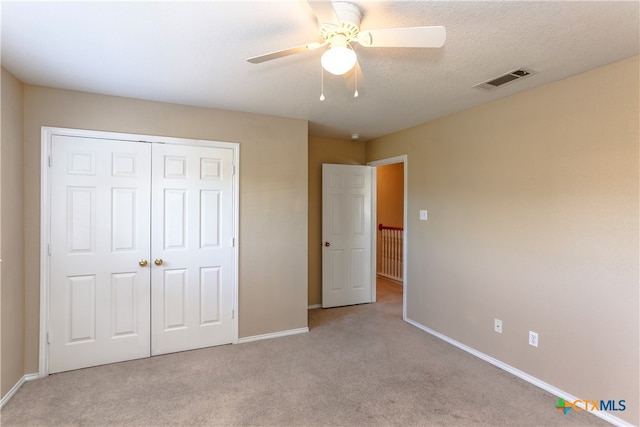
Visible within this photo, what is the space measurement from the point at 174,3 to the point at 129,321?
2.63 metres

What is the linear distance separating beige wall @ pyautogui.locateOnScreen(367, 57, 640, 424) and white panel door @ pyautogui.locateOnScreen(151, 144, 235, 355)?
2.30 meters

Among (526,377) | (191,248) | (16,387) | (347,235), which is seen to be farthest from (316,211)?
(16,387)

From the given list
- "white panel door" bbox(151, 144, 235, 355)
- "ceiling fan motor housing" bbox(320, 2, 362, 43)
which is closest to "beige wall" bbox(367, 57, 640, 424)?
"ceiling fan motor housing" bbox(320, 2, 362, 43)

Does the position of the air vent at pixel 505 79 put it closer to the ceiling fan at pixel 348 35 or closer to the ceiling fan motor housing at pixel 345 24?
the ceiling fan at pixel 348 35

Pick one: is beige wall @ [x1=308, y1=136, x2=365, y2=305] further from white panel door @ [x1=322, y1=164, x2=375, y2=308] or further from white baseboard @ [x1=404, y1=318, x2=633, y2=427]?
white baseboard @ [x1=404, y1=318, x2=633, y2=427]

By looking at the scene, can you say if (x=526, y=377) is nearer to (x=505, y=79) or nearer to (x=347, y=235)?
(x=505, y=79)

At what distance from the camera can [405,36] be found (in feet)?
5.03

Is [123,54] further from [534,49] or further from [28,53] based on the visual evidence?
[534,49]

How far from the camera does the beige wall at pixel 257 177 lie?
278 cm

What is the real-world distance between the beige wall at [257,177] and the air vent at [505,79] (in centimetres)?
185

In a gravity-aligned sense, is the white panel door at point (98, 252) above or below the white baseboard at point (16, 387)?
above

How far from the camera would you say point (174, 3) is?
1.58m

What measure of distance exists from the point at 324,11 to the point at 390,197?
17.8 ft

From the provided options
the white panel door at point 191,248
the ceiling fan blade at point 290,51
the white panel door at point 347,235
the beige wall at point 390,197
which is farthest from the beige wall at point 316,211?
the ceiling fan blade at point 290,51
